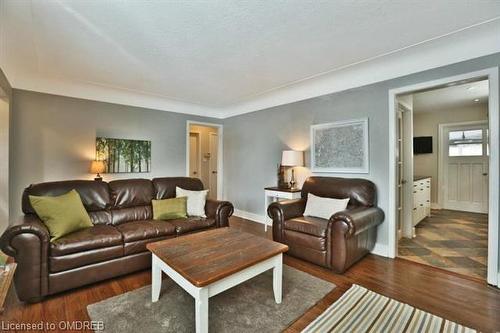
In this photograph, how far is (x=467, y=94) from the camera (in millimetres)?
4281

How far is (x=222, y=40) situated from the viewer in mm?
2344

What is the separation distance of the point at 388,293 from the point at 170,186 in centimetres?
297

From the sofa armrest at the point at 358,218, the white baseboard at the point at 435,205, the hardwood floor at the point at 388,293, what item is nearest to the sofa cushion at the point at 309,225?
the sofa armrest at the point at 358,218

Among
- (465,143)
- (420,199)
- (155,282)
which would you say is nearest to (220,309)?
(155,282)

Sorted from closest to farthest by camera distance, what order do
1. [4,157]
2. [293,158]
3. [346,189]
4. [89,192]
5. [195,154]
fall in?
[89,192]
[4,157]
[346,189]
[293,158]
[195,154]

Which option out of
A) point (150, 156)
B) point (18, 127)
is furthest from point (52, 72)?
point (150, 156)

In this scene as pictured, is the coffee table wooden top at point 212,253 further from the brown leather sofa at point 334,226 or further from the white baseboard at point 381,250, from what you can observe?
the white baseboard at point 381,250

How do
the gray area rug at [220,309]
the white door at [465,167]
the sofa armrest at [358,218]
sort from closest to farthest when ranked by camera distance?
the gray area rug at [220,309] → the sofa armrest at [358,218] → the white door at [465,167]

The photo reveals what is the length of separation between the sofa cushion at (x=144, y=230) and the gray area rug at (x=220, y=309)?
543 millimetres

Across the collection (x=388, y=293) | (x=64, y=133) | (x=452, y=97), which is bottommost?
(x=388, y=293)

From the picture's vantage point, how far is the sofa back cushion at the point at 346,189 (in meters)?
2.98

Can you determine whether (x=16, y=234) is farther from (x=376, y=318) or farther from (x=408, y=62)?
(x=408, y=62)

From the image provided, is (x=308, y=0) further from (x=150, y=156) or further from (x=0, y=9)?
(x=150, y=156)

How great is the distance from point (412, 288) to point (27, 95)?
17.4 feet
